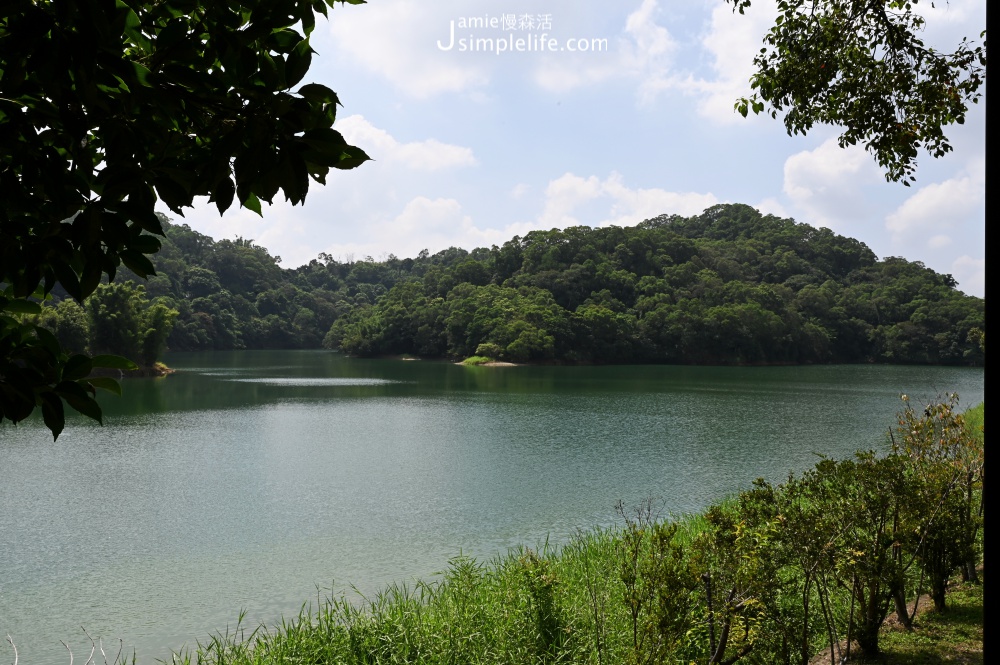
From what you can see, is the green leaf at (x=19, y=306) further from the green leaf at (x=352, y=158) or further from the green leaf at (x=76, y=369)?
the green leaf at (x=352, y=158)

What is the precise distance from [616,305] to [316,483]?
36.7 m

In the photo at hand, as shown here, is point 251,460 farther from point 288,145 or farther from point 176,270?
point 176,270

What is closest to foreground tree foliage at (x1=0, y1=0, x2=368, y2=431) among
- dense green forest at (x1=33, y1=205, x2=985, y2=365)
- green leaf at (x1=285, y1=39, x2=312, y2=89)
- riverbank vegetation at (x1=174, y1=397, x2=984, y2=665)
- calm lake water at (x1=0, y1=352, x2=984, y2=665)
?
green leaf at (x1=285, y1=39, x2=312, y2=89)

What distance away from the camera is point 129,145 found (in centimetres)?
98

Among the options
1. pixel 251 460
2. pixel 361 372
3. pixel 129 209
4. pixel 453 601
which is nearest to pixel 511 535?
pixel 453 601

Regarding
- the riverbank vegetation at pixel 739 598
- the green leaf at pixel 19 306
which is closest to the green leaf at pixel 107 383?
the green leaf at pixel 19 306

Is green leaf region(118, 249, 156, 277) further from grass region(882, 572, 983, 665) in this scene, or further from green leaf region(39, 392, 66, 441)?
grass region(882, 572, 983, 665)

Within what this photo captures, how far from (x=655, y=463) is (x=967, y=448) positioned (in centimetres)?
686

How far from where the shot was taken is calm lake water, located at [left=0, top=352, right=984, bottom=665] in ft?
A: 20.2

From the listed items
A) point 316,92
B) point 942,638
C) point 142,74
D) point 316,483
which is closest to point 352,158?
point 316,92

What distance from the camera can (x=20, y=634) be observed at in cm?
530

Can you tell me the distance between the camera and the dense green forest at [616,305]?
4112 cm

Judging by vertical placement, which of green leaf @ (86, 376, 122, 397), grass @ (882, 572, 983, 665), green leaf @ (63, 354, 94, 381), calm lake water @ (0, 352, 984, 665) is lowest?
calm lake water @ (0, 352, 984, 665)

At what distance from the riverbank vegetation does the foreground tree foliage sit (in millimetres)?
2417
